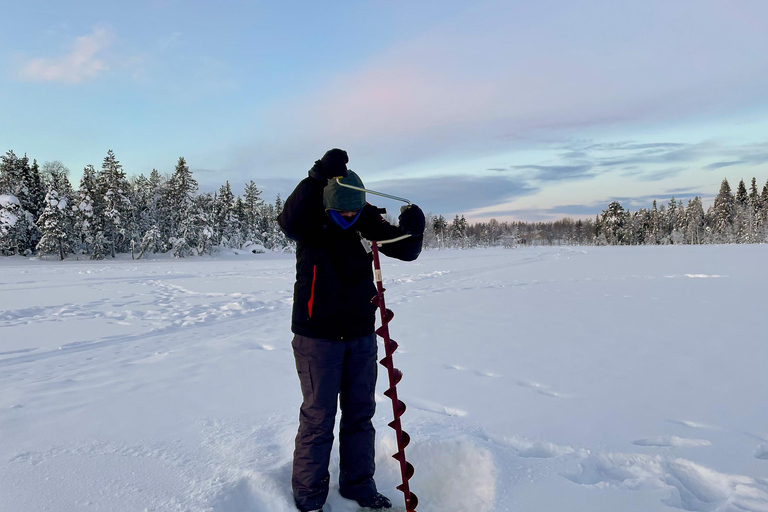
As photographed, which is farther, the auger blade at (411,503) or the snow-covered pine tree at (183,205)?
the snow-covered pine tree at (183,205)

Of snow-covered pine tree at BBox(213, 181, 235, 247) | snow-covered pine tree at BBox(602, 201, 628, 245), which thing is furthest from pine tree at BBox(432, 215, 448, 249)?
snow-covered pine tree at BBox(213, 181, 235, 247)

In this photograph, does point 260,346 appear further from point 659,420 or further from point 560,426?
point 659,420

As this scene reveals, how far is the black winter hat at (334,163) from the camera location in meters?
2.41

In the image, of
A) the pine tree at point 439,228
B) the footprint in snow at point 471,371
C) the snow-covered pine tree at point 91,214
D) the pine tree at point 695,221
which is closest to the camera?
the footprint in snow at point 471,371

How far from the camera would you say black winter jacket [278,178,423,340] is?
2377 millimetres

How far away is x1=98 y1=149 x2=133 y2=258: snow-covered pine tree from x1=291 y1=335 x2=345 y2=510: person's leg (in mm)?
45378

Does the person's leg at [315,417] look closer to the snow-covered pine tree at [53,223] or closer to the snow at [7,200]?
the snow-covered pine tree at [53,223]

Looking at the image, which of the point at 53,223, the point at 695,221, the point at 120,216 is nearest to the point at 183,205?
the point at 120,216

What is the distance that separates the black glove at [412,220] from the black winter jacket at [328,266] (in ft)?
0.16

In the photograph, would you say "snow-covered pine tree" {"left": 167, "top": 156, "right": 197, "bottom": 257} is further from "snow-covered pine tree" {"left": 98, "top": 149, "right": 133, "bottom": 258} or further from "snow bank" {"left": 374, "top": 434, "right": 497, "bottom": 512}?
"snow bank" {"left": 374, "top": 434, "right": 497, "bottom": 512}

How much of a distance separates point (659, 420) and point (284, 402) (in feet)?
9.91

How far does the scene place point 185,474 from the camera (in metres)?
2.47

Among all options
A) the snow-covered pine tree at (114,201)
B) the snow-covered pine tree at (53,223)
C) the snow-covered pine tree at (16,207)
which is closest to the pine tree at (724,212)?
the snow-covered pine tree at (114,201)

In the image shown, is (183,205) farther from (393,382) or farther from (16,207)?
(393,382)
